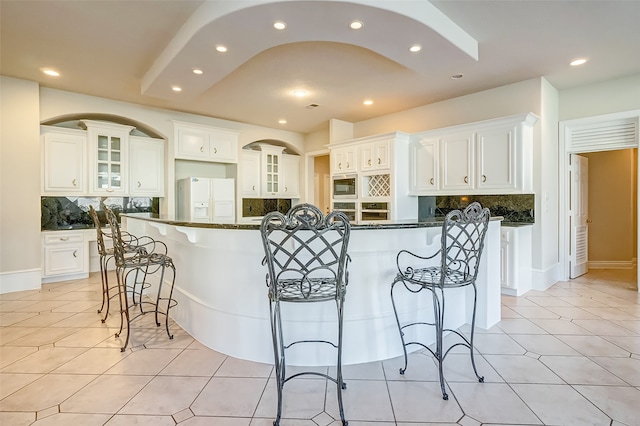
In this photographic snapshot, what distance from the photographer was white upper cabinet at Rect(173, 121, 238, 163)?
541cm

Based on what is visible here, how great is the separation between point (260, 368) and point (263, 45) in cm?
257

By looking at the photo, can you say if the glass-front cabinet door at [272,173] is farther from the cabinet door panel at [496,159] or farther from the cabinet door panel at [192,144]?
the cabinet door panel at [496,159]

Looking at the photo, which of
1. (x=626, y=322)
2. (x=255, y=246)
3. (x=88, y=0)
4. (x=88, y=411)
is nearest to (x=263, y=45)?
(x=88, y=0)

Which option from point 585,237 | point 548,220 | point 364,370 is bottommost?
point 364,370

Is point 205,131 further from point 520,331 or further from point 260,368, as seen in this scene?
point 520,331

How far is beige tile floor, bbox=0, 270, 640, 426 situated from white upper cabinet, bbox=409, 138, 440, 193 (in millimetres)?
2341

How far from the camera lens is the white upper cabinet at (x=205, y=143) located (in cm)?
541

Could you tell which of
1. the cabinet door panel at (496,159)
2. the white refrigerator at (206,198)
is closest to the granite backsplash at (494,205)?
the cabinet door panel at (496,159)

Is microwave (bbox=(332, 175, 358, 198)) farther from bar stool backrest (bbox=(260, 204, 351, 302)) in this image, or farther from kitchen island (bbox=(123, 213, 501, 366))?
bar stool backrest (bbox=(260, 204, 351, 302))

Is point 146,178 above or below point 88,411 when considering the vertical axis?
above

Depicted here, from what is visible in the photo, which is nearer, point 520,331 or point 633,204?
point 520,331

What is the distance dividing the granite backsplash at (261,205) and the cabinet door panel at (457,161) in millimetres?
3648

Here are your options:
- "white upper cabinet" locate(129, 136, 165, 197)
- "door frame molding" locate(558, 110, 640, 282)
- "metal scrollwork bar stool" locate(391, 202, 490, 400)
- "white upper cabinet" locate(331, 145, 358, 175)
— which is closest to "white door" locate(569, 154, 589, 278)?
"door frame molding" locate(558, 110, 640, 282)

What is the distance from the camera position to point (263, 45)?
8.96 feet
